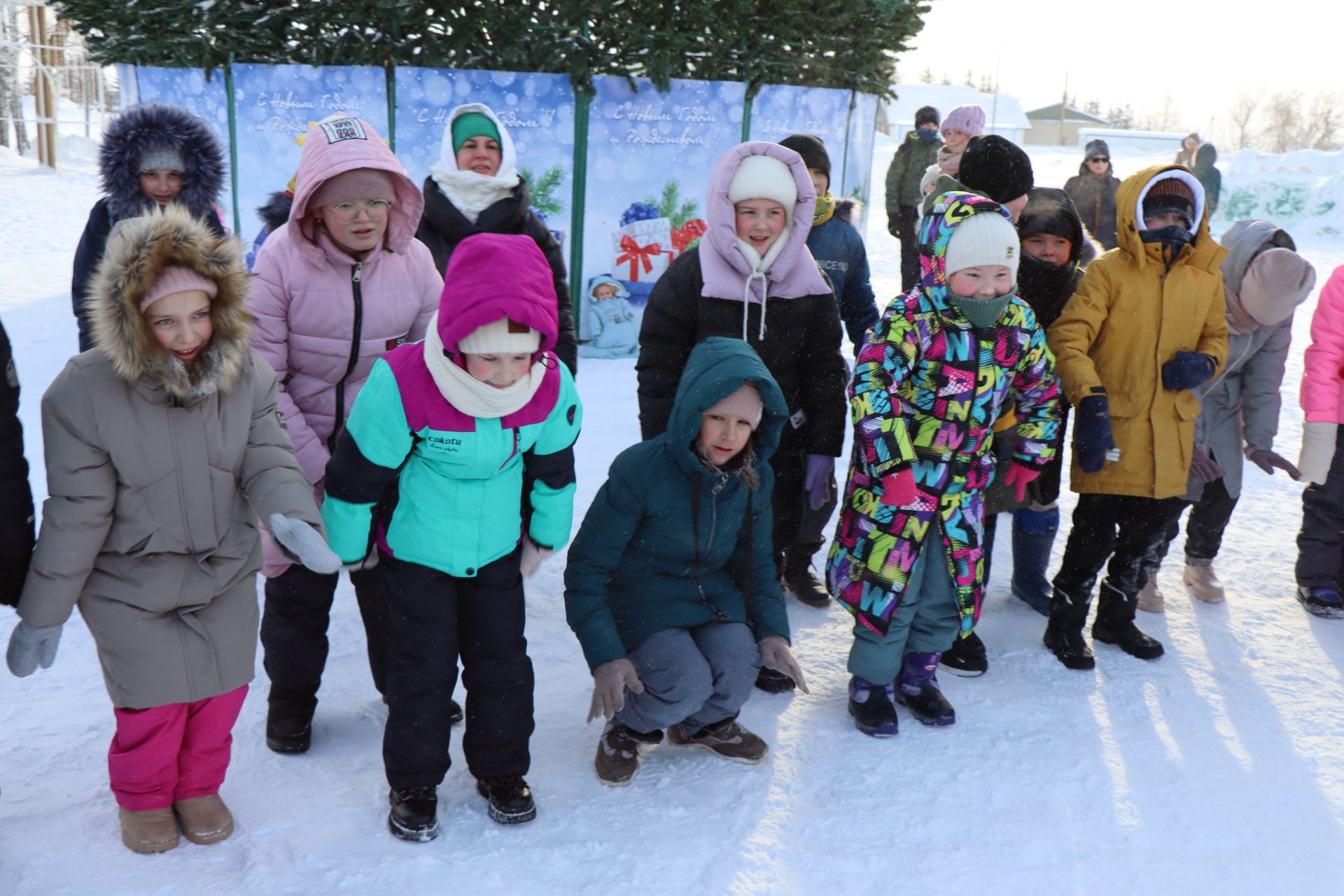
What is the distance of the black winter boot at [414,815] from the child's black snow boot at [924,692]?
157 centimetres

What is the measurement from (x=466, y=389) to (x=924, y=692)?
6.16 feet

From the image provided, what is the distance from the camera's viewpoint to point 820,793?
114 inches

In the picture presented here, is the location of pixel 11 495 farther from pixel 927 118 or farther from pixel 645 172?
pixel 927 118

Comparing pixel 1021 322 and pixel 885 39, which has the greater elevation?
pixel 885 39

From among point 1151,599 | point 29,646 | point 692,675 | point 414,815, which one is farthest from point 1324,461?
point 29,646

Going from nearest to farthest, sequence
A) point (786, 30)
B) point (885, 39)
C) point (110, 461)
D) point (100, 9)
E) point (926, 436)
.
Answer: point (110, 461) < point (926, 436) < point (100, 9) < point (786, 30) < point (885, 39)

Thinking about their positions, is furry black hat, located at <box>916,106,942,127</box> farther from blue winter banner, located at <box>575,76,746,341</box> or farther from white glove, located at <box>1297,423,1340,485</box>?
white glove, located at <box>1297,423,1340,485</box>

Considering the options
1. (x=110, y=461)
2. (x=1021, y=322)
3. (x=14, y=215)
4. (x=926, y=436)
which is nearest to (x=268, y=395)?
(x=110, y=461)

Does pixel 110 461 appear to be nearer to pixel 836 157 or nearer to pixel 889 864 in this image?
pixel 889 864

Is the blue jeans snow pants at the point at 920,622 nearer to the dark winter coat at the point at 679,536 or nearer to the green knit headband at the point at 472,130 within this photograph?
the dark winter coat at the point at 679,536

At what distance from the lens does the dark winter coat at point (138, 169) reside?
3709mm

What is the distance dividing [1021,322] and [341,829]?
2.46 metres

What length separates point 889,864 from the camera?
2.58 meters

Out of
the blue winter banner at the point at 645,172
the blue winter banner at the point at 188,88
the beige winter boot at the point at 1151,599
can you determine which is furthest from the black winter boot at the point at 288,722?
the blue winter banner at the point at 188,88
